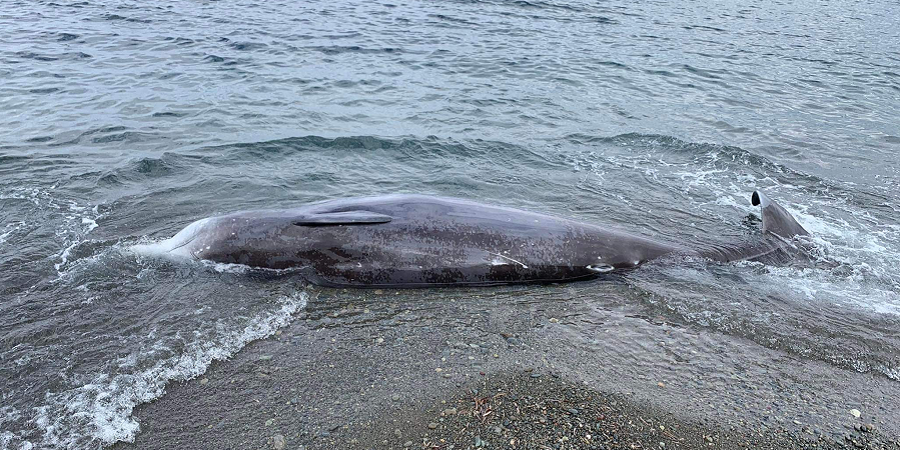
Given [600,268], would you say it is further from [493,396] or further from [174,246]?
[174,246]

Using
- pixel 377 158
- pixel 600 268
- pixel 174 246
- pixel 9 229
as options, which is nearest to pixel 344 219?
pixel 174 246

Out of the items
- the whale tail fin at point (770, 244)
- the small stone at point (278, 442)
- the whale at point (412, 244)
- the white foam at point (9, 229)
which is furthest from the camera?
the whale tail fin at point (770, 244)

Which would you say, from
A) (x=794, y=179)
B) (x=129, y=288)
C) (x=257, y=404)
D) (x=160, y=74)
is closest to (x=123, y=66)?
(x=160, y=74)

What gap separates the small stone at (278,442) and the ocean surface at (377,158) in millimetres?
1028

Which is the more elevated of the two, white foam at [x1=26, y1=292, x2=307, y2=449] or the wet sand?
the wet sand

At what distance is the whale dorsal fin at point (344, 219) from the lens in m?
6.85

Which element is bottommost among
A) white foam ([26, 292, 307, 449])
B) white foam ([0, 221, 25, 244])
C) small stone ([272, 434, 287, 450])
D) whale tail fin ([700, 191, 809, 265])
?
white foam ([0, 221, 25, 244])

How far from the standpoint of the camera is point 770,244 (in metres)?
7.80

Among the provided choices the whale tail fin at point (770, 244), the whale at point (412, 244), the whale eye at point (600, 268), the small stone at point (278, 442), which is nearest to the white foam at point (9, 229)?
the whale at point (412, 244)

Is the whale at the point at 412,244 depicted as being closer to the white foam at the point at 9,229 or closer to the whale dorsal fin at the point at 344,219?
the whale dorsal fin at the point at 344,219

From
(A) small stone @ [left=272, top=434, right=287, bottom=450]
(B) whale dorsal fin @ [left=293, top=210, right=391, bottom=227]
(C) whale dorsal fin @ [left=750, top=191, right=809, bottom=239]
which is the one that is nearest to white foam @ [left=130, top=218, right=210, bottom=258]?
(B) whale dorsal fin @ [left=293, top=210, right=391, bottom=227]

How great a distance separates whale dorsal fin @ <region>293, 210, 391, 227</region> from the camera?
22.5ft

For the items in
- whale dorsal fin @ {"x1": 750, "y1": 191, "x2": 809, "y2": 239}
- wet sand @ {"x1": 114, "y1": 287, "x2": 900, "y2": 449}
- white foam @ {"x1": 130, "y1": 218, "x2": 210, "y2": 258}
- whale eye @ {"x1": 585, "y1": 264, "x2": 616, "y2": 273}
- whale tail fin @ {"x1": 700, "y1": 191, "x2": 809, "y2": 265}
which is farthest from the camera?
whale dorsal fin @ {"x1": 750, "y1": 191, "x2": 809, "y2": 239}

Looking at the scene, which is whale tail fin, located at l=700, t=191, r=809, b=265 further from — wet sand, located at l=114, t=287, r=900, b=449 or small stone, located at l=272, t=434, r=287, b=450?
small stone, located at l=272, t=434, r=287, b=450
